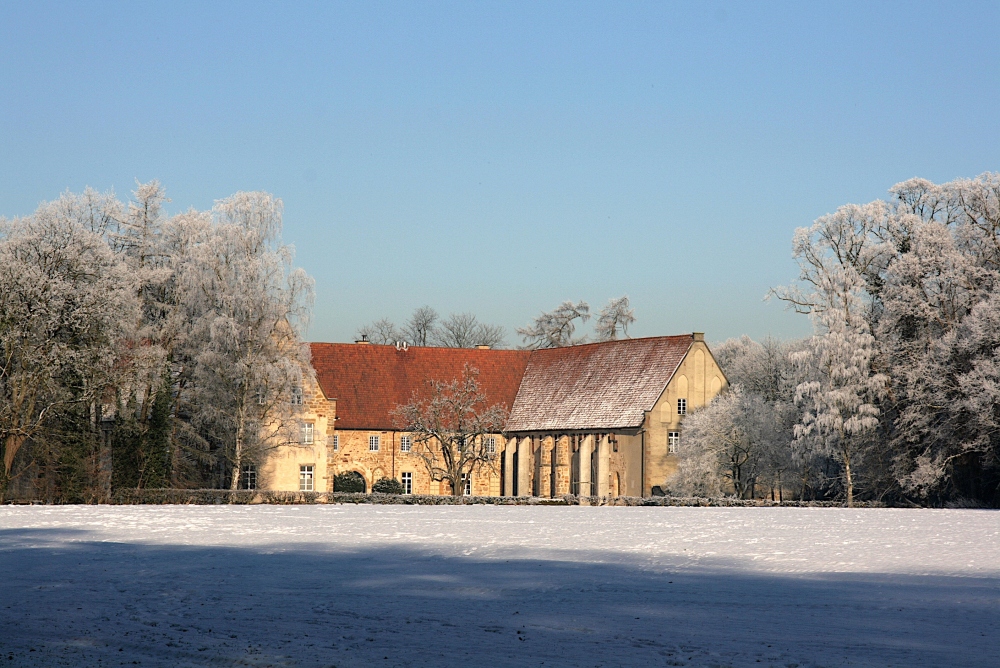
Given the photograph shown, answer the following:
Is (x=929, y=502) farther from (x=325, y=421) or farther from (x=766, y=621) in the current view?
(x=766, y=621)

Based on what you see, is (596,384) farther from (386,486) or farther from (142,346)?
(142,346)

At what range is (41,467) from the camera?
140 feet

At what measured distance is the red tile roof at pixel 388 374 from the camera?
6056 cm

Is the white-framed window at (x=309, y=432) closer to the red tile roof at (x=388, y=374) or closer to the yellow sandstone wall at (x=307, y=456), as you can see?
the yellow sandstone wall at (x=307, y=456)

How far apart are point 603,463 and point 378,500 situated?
43.5 ft

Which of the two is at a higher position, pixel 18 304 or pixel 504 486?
pixel 18 304

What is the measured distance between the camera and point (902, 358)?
46.7 metres

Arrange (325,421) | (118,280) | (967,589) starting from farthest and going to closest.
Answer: (325,421)
(118,280)
(967,589)

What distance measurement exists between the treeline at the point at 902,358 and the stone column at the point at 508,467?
12442mm

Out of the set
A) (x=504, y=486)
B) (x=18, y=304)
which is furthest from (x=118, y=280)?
(x=504, y=486)

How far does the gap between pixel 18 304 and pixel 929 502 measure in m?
34.0

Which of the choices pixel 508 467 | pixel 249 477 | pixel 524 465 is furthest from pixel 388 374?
pixel 249 477

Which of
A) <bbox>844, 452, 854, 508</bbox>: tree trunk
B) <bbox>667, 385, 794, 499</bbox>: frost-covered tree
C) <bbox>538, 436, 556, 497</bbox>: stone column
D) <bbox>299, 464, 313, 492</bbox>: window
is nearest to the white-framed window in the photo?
<bbox>299, 464, 313, 492</bbox>: window

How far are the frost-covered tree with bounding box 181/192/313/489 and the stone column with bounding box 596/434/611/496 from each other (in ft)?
51.5
